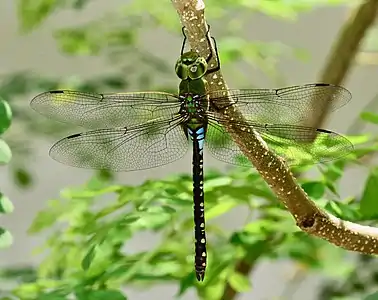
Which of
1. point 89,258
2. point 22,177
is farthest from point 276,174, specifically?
point 22,177

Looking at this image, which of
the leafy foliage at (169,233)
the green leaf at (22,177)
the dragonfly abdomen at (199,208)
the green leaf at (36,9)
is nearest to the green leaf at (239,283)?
the leafy foliage at (169,233)

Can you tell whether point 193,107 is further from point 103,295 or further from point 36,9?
point 36,9

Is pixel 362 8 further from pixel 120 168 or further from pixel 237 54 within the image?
pixel 120 168

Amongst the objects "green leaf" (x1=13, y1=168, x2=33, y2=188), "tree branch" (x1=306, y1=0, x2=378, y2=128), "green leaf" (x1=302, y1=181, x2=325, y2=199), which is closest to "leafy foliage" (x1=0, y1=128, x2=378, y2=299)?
"green leaf" (x1=302, y1=181, x2=325, y2=199)

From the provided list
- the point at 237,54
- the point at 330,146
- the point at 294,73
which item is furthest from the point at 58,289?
the point at 294,73

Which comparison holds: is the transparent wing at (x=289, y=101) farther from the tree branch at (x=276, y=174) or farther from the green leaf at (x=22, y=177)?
the green leaf at (x=22, y=177)

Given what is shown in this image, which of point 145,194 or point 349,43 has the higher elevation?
point 349,43
